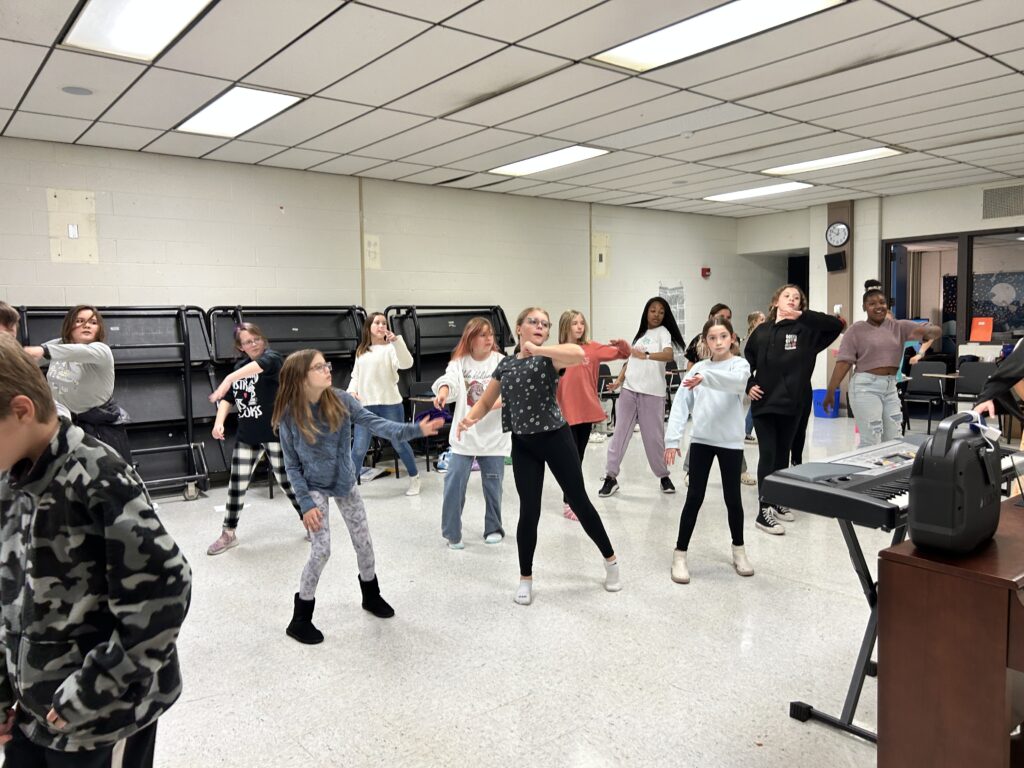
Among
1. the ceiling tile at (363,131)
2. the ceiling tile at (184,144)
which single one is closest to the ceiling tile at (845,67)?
the ceiling tile at (363,131)

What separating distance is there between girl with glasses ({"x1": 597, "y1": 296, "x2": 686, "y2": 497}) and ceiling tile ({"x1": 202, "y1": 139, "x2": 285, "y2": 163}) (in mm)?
3379

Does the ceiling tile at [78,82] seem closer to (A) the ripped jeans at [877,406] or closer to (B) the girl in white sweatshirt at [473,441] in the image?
(B) the girl in white sweatshirt at [473,441]

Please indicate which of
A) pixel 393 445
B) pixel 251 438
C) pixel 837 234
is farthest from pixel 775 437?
pixel 837 234

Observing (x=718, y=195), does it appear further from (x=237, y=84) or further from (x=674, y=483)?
(x=237, y=84)

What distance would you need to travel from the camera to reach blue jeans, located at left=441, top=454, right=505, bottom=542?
418 cm

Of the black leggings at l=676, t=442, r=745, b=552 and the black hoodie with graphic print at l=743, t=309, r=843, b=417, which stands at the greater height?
the black hoodie with graphic print at l=743, t=309, r=843, b=417

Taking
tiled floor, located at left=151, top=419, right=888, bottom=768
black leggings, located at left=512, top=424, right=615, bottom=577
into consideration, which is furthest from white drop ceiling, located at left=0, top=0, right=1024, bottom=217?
A: tiled floor, located at left=151, top=419, right=888, bottom=768

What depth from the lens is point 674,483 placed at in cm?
586

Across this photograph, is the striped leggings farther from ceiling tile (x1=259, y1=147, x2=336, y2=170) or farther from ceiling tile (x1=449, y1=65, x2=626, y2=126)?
ceiling tile (x1=259, y1=147, x2=336, y2=170)

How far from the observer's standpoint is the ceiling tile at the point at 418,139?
5.53 metres

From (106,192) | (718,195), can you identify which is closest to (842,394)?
(718,195)

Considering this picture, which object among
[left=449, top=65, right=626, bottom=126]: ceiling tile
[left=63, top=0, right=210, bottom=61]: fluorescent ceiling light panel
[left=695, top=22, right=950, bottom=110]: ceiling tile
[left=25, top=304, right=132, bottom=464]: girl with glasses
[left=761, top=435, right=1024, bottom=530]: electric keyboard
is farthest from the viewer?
[left=449, top=65, right=626, bottom=126]: ceiling tile

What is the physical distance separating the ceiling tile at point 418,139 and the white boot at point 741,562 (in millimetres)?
3600

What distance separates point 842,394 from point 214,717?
8.95 metres
